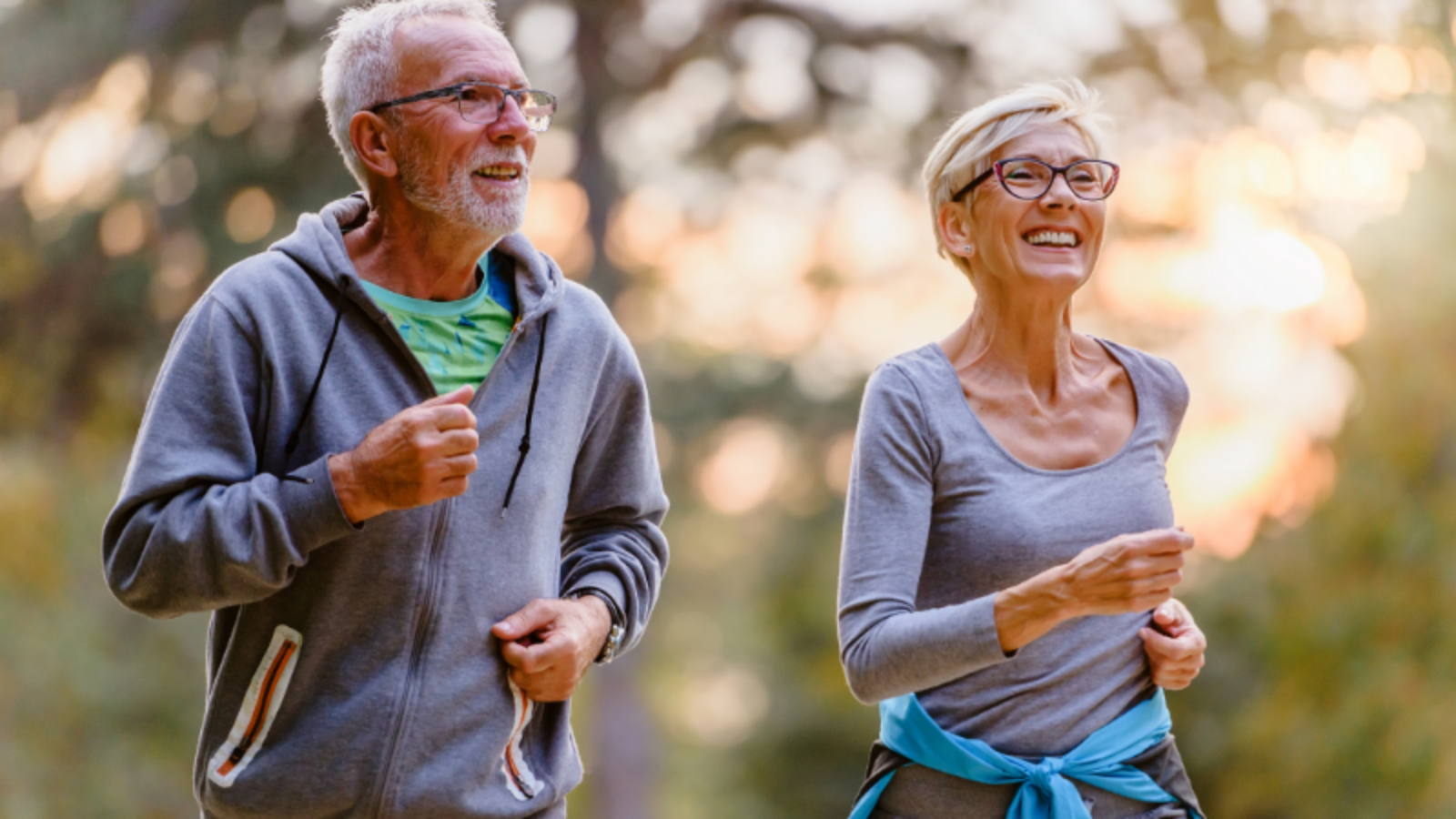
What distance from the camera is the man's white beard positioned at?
2064 millimetres

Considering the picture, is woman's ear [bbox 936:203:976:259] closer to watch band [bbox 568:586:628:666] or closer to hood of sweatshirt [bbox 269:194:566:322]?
hood of sweatshirt [bbox 269:194:566:322]

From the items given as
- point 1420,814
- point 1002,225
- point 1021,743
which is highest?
point 1002,225

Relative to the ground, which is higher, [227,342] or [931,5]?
[931,5]

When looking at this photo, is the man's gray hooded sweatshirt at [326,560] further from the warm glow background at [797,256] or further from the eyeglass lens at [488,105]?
the warm glow background at [797,256]

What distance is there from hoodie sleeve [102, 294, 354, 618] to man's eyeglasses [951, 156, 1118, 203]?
3.59ft

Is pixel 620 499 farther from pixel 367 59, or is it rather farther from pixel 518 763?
pixel 367 59

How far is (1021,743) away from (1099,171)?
2.87 feet

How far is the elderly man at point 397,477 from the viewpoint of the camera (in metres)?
1.82

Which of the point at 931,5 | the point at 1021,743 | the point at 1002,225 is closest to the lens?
the point at 1021,743

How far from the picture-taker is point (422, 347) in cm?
207

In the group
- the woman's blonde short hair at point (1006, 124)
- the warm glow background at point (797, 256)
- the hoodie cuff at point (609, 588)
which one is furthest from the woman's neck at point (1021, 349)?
the warm glow background at point (797, 256)

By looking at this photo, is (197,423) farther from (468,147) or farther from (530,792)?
(530,792)

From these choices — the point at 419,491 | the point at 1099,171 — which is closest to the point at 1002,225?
the point at 1099,171

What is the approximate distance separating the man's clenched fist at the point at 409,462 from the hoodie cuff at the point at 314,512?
0.03ft
